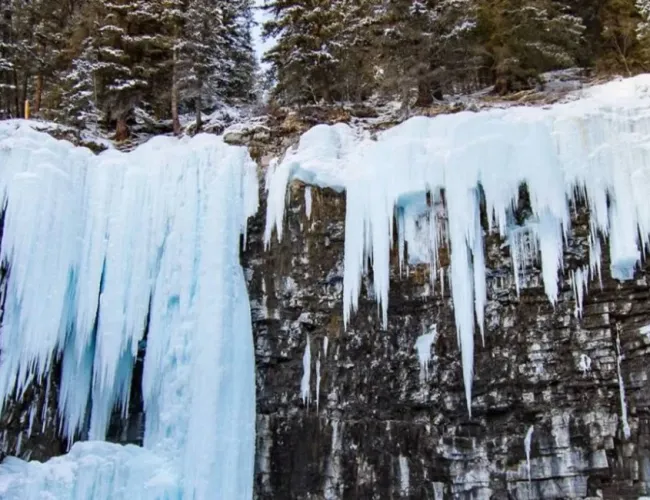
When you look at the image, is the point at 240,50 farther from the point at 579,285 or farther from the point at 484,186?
the point at 579,285

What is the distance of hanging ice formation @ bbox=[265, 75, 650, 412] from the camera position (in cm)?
827

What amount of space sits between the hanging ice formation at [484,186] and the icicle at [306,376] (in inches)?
31.5

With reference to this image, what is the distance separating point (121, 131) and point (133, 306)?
646cm

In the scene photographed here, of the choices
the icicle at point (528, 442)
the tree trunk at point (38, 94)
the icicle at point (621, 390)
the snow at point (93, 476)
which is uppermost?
the tree trunk at point (38, 94)

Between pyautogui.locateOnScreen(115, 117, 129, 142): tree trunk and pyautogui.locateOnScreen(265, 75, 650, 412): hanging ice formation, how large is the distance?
20.8 feet

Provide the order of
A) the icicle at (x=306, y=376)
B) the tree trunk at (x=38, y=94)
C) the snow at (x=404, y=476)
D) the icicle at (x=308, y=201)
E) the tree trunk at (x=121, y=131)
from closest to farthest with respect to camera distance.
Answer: the snow at (x=404, y=476) → the icicle at (x=306, y=376) → the icicle at (x=308, y=201) → the tree trunk at (x=121, y=131) → the tree trunk at (x=38, y=94)

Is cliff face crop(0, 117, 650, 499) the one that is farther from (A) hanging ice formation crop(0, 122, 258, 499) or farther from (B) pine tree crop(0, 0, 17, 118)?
(B) pine tree crop(0, 0, 17, 118)

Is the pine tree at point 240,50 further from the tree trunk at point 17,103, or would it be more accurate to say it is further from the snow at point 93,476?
the snow at point 93,476

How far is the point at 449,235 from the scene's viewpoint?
892 cm

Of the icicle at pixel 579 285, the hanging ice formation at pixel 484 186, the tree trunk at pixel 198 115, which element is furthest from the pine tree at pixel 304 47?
the icicle at pixel 579 285

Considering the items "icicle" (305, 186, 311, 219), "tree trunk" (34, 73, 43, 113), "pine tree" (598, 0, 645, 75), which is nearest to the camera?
"icicle" (305, 186, 311, 219)

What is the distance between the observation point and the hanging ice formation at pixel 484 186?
8.27m

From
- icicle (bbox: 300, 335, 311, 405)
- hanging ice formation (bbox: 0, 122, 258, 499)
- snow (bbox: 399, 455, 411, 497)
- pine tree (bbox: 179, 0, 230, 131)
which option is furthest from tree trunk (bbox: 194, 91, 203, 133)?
snow (bbox: 399, 455, 411, 497)

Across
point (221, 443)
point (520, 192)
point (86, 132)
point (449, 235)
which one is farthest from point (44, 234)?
point (520, 192)
